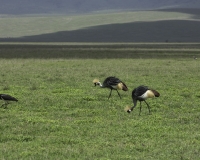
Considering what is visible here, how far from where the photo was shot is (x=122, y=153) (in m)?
9.01

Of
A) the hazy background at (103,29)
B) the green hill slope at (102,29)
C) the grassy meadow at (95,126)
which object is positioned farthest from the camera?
the green hill slope at (102,29)

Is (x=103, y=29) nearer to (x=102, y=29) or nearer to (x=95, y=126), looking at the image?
(x=102, y=29)

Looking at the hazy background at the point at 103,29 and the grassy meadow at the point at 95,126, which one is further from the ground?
the hazy background at the point at 103,29

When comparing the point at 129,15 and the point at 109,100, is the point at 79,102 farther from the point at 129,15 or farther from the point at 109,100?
the point at 129,15

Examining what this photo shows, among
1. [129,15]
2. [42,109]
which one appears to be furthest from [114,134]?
[129,15]

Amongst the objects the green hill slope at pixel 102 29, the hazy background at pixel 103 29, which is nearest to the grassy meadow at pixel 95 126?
the hazy background at pixel 103 29

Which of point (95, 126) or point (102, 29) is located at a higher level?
point (102, 29)

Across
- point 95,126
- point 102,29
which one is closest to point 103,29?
point 102,29

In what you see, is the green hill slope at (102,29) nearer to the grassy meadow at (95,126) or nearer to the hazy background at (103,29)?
the hazy background at (103,29)

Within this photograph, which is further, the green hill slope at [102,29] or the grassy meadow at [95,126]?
the green hill slope at [102,29]

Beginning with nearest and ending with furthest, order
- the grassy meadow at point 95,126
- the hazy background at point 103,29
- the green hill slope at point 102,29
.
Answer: the grassy meadow at point 95,126
the hazy background at point 103,29
the green hill slope at point 102,29

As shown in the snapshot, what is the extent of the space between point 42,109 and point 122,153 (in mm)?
5408

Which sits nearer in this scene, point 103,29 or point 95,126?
point 95,126

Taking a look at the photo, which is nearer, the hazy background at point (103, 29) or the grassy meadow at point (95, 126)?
the grassy meadow at point (95, 126)
